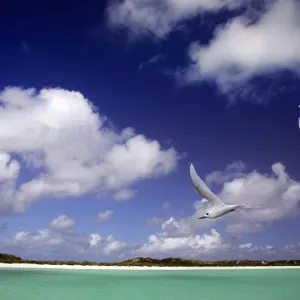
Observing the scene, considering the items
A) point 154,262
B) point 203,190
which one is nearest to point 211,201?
point 203,190

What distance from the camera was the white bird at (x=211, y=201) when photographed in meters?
16.1

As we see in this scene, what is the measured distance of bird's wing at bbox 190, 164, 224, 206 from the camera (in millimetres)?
16072

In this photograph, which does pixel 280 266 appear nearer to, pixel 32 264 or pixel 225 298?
pixel 32 264

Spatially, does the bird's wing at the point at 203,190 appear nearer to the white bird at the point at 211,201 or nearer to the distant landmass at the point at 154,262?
the white bird at the point at 211,201

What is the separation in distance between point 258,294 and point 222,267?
192 ft

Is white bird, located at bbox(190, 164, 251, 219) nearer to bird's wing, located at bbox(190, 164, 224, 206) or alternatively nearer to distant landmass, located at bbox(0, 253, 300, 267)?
bird's wing, located at bbox(190, 164, 224, 206)

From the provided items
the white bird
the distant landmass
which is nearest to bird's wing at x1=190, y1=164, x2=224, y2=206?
the white bird

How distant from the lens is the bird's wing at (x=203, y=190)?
52.7 feet

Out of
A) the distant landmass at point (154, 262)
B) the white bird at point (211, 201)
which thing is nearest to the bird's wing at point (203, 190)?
the white bird at point (211, 201)

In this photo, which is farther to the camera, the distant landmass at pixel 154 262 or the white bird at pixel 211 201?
the distant landmass at pixel 154 262

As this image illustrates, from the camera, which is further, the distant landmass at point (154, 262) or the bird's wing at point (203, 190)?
the distant landmass at point (154, 262)

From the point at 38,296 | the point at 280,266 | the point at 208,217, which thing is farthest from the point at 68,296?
the point at 280,266

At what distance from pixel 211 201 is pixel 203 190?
2.51 ft

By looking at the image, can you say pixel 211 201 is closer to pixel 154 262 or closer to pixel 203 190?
pixel 203 190
